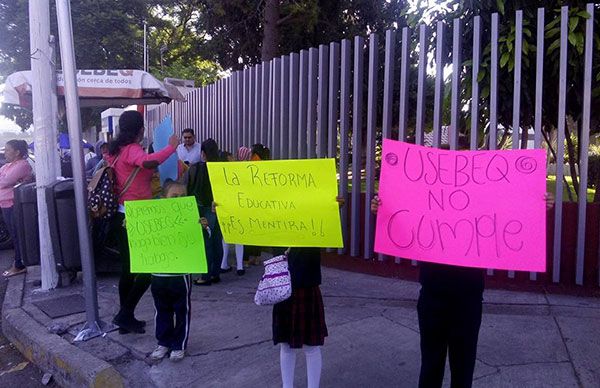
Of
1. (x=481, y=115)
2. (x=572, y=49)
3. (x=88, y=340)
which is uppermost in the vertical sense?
(x=572, y=49)

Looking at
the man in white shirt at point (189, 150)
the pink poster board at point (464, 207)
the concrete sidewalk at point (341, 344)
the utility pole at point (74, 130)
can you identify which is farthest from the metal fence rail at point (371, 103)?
the utility pole at point (74, 130)

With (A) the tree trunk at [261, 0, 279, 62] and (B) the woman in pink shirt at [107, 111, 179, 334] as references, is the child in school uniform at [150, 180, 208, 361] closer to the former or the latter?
(B) the woman in pink shirt at [107, 111, 179, 334]

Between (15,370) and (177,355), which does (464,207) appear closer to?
(177,355)

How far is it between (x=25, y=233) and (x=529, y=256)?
565 cm

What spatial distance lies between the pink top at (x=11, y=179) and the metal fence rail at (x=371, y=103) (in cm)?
330

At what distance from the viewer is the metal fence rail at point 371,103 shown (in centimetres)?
534

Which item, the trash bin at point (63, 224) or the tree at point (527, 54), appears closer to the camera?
the tree at point (527, 54)

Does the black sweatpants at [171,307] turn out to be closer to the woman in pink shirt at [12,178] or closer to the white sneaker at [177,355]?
the white sneaker at [177,355]

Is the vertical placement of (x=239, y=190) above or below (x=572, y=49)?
below

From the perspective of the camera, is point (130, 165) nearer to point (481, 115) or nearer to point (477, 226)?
point (477, 226)

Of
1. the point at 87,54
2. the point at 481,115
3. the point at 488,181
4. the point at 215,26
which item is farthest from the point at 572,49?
the point at 87,54

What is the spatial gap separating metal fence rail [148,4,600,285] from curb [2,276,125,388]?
3.52 m

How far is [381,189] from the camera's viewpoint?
3.00 m

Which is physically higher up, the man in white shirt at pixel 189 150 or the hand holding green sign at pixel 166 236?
Result: the man in white shirt at pixel 189 150
